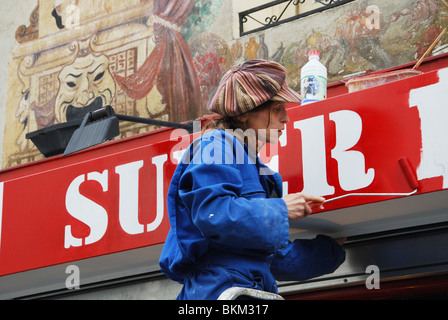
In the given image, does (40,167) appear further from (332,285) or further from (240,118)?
(240,118)

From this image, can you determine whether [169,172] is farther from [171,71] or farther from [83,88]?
[83,88]

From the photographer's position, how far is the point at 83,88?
6688 mm

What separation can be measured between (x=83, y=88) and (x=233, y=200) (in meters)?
4.28

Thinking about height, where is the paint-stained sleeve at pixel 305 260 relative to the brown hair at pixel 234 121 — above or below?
below

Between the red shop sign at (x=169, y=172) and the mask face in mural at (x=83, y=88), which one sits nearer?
the red shop sign at (x=169, y=172)

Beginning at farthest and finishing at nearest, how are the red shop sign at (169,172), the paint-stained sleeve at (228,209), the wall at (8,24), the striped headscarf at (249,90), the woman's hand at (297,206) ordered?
the wall at (8,24), the red shop sign at (169,172), the striped headscarf at (249,90), the woman's hand at (297,206), the paint-stained sleeve at (228,209)

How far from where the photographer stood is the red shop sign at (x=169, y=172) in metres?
3.29

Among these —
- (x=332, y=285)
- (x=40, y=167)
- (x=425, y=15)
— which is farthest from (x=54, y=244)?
(x=425, y=15)

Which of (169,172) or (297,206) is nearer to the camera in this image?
(297,206)

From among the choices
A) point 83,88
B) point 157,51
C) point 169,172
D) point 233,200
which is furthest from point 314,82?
point 83,88

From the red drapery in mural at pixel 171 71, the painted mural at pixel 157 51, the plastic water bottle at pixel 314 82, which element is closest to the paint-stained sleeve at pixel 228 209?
the plastic water bottle at pixel 314 82

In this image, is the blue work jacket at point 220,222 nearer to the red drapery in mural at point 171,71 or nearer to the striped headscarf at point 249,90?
the striped headscarf at point 249,90

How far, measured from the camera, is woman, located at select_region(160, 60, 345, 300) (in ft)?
8.65

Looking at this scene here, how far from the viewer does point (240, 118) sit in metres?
3.05
